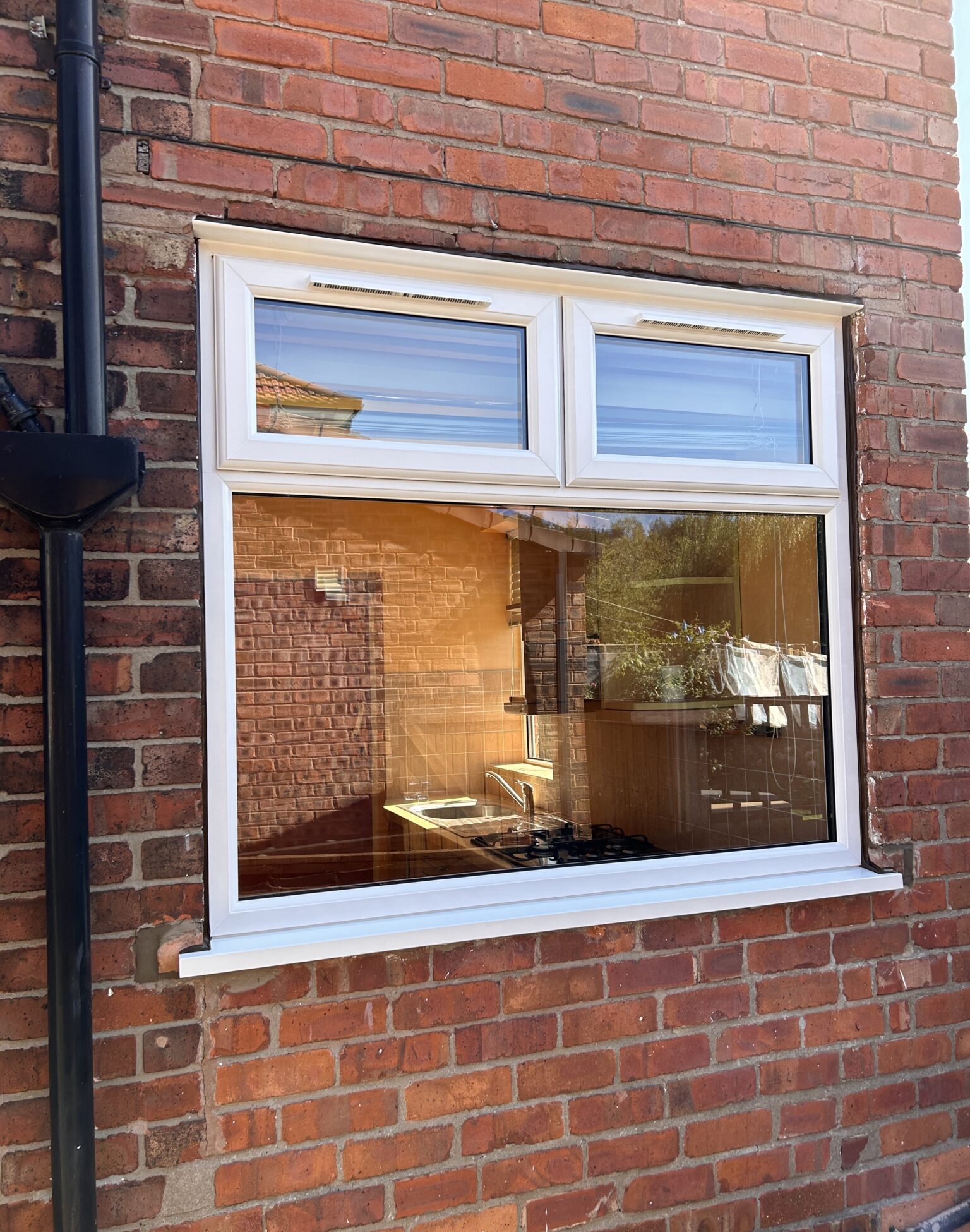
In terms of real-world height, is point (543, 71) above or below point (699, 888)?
above

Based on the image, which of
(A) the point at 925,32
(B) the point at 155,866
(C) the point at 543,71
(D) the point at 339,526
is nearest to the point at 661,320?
(C) the point at 543,71

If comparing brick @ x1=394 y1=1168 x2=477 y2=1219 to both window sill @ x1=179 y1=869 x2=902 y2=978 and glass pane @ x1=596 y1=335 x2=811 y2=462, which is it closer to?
window sill @ x1=179 y1=869 x2=902 y2=978

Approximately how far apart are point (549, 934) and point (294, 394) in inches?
56.1

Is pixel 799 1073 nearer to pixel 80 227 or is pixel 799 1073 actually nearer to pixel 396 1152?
pixel 396 1152

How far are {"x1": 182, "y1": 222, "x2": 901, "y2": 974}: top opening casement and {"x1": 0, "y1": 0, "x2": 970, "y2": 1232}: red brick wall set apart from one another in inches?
3.8

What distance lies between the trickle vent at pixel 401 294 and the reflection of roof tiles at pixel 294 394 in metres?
0.22

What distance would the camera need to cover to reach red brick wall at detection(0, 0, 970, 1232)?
2.08 meters

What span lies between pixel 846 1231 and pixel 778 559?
1.81 metres

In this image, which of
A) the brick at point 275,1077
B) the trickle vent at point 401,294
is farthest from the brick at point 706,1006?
the trickle vent at point 401,294

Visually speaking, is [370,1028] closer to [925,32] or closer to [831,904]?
[831,904]

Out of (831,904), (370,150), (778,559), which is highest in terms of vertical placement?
(370,150)

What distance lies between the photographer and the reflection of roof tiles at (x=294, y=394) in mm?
2305

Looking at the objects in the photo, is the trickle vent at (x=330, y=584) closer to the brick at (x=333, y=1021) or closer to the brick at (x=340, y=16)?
the brick at (x=333, y=1021)

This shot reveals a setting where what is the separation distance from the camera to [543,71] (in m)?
2.54
